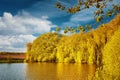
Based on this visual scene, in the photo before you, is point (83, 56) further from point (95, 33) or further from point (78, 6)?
point (78, 6)

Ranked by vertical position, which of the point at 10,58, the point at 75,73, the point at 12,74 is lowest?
the point at 12,74

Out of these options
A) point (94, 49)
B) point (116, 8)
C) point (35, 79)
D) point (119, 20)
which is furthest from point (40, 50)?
point (116, 8)

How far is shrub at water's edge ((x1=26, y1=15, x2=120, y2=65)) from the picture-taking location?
66062 mm

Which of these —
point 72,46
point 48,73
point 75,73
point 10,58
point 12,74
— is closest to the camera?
point 75,73

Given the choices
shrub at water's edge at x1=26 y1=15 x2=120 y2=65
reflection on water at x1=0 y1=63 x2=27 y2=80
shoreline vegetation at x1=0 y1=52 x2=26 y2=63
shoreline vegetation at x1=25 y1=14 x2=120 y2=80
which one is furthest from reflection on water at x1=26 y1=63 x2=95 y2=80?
shoreline vegetation at x1=0 y1=52 x2=26 y2=63

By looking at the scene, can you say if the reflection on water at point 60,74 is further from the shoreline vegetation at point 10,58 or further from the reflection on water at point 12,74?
the shoreline vegetation at point 10,58

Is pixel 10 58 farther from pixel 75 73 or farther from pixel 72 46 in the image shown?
pixel 75 73

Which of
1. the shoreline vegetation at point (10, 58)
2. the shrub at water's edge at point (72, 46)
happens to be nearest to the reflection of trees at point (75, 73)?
the shrub at water's edge at point (72, 46)

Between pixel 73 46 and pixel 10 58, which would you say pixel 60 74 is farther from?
pixel 10 58

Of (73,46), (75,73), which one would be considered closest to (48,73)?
(75,73)

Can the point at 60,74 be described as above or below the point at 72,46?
below

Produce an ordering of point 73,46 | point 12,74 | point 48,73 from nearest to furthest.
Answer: point 48,73
point 12,74
point 73,46

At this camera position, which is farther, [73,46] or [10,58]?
[10,58]

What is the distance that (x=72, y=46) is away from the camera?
81.9 metres
